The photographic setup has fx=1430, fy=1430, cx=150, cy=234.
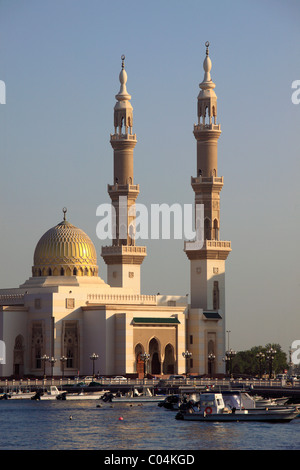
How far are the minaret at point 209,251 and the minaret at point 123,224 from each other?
17.2 ft

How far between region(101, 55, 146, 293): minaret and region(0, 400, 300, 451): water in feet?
110

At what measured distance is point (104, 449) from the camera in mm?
76312

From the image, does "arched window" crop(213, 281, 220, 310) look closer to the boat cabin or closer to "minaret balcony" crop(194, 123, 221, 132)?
"minaret balcony" crop(194, 123, 221, 132)

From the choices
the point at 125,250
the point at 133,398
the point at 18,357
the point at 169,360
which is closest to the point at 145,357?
the point at 169,360

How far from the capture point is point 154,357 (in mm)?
131250

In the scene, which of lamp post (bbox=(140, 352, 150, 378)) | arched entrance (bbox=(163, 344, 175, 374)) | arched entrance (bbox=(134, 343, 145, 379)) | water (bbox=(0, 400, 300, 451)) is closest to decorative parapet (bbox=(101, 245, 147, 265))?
arched entrance (bbox=(134, 343, 145, 379))

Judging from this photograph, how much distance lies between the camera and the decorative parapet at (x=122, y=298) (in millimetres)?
129875

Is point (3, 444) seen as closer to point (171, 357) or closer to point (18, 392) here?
point (18, 392)

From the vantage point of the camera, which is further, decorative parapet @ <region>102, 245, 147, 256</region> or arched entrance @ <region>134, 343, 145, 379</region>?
decorative parapet @ <region>102, 245, 147, 256</region>

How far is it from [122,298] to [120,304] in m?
1.13

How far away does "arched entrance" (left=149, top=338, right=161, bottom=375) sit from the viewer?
429ft

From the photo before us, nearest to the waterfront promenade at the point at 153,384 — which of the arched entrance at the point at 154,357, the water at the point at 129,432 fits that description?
the arched entrance at the point at 154,357

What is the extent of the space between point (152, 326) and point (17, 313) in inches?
483
